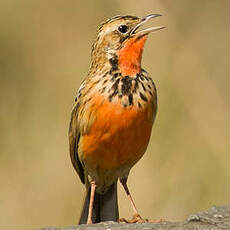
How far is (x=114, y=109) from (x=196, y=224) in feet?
5.76

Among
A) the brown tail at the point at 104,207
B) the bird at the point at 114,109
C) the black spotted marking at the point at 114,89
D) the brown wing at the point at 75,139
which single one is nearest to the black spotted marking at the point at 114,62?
the bird at the point at 114,109

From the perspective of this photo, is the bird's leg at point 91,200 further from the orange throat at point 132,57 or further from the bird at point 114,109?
the orange throat at point 132,57

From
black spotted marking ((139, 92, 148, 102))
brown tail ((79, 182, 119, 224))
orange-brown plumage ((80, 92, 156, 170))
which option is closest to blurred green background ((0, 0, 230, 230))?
brown tail ((79, 182, 119, 224))

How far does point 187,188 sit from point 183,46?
173 centimetres

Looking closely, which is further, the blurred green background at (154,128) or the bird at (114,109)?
the blurred green background at (154,128)

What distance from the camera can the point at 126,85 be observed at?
11.0 meters

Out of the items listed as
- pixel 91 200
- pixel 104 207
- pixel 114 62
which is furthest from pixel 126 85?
pixel 104 207

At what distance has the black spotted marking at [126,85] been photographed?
10.9 m

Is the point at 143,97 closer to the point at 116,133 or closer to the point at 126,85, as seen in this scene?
the point at 126,85

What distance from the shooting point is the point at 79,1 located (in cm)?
1495

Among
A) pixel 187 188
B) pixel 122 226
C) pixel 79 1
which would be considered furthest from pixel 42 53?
pixel 122 226

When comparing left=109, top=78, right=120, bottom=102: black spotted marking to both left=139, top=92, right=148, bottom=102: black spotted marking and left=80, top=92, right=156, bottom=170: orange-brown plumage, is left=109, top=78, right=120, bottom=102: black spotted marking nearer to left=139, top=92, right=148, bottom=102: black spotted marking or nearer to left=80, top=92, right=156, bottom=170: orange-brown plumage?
left=80, top=92, right=156, bottom=170: orange-brown plumage

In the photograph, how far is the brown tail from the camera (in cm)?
1169

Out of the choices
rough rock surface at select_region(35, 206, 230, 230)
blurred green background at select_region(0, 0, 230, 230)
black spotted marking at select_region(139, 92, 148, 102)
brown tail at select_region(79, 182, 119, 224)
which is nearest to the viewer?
rough rock surface at select_region(35, 206, 230, 230)
